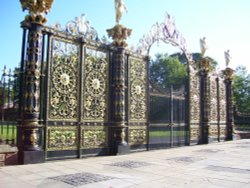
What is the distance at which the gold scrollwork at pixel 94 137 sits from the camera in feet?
31.8

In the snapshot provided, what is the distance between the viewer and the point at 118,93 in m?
10.7

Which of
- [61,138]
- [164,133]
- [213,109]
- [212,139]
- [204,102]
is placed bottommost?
[212,139]

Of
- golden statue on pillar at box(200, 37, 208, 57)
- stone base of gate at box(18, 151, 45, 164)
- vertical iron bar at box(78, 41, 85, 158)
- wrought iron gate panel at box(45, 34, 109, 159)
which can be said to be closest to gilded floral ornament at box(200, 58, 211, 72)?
golden statue on pillar at box(200, 37, 208, 57)

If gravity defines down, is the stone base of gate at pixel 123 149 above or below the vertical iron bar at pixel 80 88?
below

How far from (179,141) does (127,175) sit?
8410 millimetres

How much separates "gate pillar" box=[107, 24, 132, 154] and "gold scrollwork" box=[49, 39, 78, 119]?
5.65ft

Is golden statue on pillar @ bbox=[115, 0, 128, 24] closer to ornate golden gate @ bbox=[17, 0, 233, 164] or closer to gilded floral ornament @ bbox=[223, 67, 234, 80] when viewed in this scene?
ornate golden gate @ bbox=[17, 0, 233, 164]

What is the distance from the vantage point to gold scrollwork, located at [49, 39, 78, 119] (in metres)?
8.94

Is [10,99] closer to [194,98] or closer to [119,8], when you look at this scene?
[119,8]

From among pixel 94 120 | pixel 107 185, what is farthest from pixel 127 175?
pixel 94 120

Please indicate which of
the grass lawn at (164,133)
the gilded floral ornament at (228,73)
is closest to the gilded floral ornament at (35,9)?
the grass lawn at (164,133)

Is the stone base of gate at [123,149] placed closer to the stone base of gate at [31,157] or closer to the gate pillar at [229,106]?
the stone base of gate at [31,157]

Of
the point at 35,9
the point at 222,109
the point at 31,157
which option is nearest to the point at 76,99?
the point at 31,157

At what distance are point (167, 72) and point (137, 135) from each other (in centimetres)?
3294
